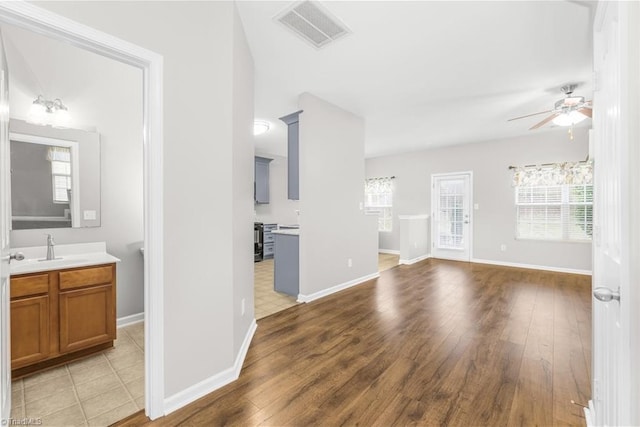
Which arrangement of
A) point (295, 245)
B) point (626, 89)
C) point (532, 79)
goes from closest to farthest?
point (626, 89), point (532, 79), point (295, 245)

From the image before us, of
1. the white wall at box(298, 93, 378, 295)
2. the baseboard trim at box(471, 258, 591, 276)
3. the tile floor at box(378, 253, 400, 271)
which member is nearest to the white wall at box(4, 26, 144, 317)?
the white wall at box(298, 93, 378, 295)

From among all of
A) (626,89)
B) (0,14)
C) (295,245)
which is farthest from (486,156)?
(0,14)

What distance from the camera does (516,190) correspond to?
18.5 feet

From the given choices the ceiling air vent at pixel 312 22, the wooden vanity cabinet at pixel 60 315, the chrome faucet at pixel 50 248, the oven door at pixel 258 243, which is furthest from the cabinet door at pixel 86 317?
the oven door at pixel 258 243

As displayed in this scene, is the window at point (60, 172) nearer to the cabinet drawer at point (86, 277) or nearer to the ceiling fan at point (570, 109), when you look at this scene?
the cabinet drawer at point (86, 277)

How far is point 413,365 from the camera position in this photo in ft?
6.87

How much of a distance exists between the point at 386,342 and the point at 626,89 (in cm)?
224

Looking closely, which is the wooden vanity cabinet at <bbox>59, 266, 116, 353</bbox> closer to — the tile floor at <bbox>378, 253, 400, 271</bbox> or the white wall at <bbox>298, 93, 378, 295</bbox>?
the white wall at <bbox>298, 93, 378, 295</bbox>

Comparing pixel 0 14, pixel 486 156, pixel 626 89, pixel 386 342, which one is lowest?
pixel 386 342

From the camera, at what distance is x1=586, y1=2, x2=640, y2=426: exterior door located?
0.82 meters

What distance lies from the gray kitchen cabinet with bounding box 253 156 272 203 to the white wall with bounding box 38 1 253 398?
4.78 meters

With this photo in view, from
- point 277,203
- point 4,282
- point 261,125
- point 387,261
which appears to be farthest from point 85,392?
point 277,203

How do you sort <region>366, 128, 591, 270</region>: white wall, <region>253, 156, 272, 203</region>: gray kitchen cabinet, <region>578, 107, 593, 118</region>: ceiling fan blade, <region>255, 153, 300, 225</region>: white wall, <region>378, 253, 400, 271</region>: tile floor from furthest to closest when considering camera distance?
<region>255, 153, 300, 225</region>: white wall < <region>253, 156, 272, 203</region>: gray kitchen cabinet < <region>378, 253, 400, 271</region>: tile floor < <region>366, 128, 591, 270</region>: white wall < <region>578, 107, 593, 118</region>: ceiling fan blade

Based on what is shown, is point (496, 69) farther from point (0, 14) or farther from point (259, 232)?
point (259, 232)
